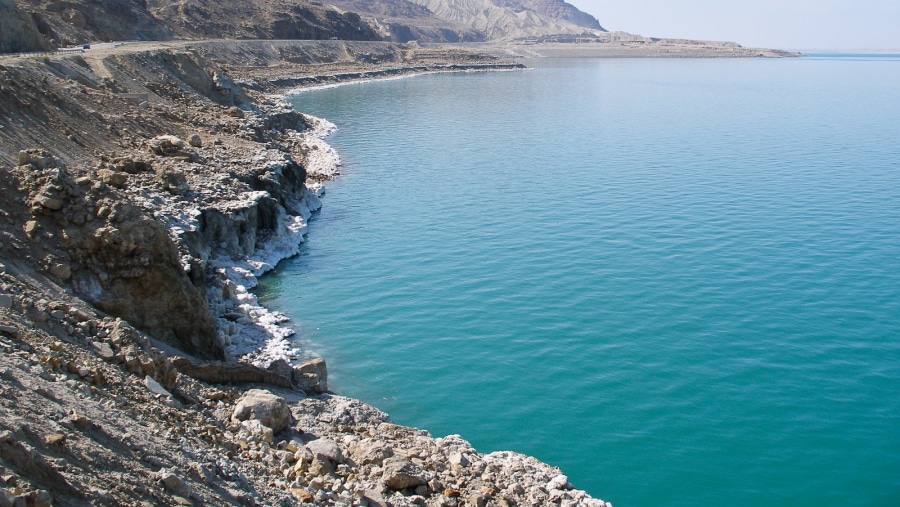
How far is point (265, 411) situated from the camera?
13820mm

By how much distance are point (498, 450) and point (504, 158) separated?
34295mm

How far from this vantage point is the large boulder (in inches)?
542

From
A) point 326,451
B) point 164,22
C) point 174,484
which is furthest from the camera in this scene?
point 164,22

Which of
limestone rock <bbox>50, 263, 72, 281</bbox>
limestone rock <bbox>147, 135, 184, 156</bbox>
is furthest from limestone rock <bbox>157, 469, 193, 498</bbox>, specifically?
limestone rock <bbox>147, 135, 184, 156</bbox>

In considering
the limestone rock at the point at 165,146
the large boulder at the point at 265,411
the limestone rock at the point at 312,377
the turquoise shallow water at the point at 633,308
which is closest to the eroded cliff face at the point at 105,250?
the limestone rock at the point at 312,377

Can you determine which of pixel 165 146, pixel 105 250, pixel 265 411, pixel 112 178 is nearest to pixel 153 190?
pixel 112 178

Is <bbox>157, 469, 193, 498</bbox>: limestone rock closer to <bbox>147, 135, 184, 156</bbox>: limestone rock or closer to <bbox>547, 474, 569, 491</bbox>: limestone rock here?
<bbox>547, 474, 569, 491</bbox>: limestone rock

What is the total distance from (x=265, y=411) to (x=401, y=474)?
3.01 meters

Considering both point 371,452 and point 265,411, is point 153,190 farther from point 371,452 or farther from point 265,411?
point 371,452

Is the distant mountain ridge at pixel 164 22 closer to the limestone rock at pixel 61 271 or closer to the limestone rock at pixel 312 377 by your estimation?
the limestone rock at pixel 61 271

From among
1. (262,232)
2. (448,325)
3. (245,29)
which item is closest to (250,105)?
(262,232)

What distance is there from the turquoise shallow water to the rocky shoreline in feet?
7.27

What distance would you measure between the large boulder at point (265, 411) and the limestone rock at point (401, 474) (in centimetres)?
236

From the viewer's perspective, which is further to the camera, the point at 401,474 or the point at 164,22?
the point at 164,22
